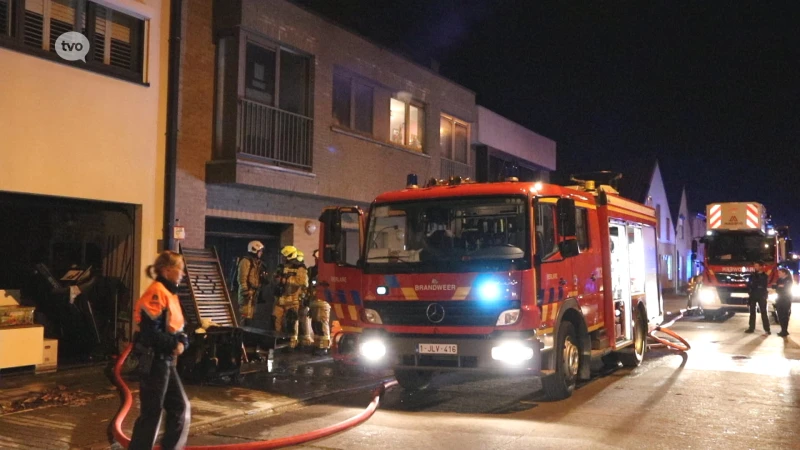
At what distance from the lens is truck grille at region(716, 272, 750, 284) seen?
2122cm

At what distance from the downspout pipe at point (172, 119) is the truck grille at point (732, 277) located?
16.1m

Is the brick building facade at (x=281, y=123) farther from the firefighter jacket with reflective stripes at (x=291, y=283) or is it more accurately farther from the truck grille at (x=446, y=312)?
the truck grille at (x=446, y=312)

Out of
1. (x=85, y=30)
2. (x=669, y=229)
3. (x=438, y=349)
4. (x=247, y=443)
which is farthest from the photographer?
(x=669, y=229)

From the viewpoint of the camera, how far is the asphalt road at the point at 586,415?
6975 mm

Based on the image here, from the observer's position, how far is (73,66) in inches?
421

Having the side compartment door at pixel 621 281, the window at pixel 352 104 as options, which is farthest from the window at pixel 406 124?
the side compartment door at pixel 621 281

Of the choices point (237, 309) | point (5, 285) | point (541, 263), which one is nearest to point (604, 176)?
point (541, 263)

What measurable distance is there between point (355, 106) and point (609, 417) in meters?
10.1

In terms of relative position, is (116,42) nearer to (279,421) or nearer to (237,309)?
(237,309)

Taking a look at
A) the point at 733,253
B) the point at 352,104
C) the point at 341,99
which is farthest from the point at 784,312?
the point at 341,99

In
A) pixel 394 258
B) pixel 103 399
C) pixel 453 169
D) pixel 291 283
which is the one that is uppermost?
pixel 453 169

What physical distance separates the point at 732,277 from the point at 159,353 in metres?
19.5

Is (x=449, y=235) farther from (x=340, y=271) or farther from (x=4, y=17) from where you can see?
(x=4, y=17)

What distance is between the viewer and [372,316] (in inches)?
351
